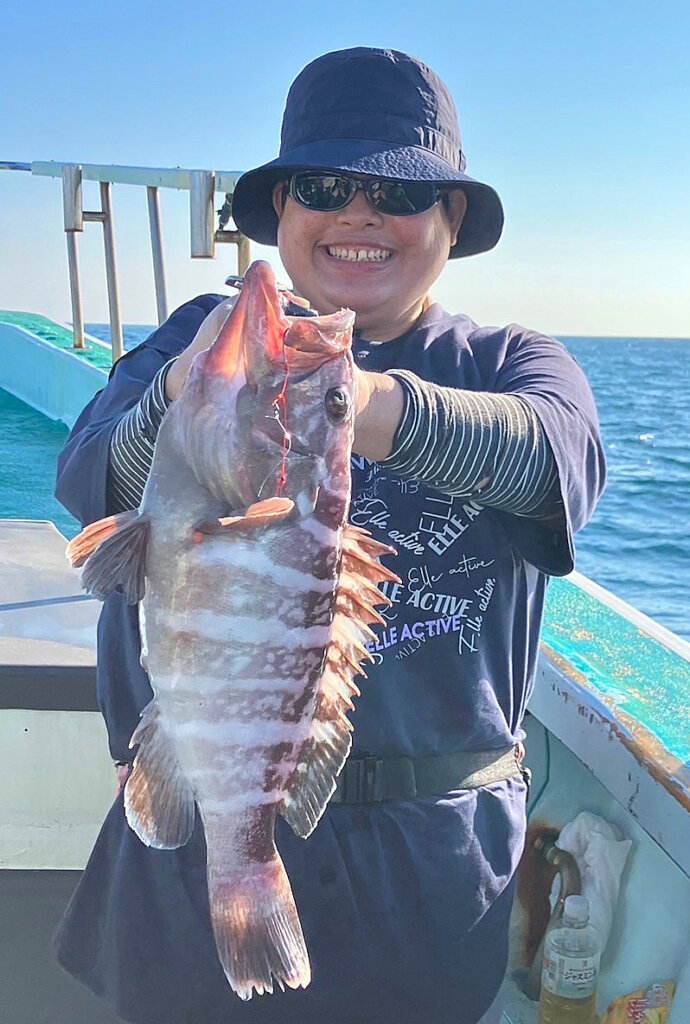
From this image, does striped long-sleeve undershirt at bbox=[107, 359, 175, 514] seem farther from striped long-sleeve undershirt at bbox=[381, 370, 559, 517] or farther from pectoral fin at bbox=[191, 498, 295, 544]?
striped long-sleeve undershirt at bbox=[381, 370, 559, 517]

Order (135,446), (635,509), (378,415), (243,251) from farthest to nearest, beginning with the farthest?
(635,509) → (243,251) → (135,446) → (378,415)

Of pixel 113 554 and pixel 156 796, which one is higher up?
pixel 113 554

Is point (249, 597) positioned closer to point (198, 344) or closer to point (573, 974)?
point (198, 344)

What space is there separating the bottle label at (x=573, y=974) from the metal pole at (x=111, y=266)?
6627 mm

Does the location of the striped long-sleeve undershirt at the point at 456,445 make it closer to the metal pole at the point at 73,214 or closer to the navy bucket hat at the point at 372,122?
the navy bucket hat at the point at 372,122

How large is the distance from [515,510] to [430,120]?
0.84 meters

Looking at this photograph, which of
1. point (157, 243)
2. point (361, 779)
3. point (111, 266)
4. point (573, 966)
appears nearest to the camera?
point (361, 779)

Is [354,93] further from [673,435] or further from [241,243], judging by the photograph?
[673,435]

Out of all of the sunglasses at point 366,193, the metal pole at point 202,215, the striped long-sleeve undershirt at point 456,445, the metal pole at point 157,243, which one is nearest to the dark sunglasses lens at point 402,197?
the sunglasses at point 366,193

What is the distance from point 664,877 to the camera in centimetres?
257

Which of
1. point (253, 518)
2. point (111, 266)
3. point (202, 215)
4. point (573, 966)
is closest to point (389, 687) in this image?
point (253, 518)

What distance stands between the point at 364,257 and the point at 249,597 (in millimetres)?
845

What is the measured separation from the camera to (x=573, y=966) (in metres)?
2.60

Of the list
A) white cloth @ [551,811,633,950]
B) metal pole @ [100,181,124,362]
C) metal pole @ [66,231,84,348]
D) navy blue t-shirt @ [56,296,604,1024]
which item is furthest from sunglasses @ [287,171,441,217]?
metal pole @ [66,231,84,348]
